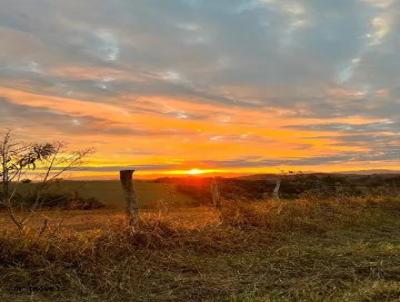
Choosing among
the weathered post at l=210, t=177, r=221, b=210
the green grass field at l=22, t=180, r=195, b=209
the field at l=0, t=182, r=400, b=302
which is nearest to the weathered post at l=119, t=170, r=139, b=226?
the field at l=0, t=182, r=400, b=302

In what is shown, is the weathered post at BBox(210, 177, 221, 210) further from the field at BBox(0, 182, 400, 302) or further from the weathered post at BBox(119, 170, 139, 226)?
the weathered post at BBox(119, 170, 139, 226)

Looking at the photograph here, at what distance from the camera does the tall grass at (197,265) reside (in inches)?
286

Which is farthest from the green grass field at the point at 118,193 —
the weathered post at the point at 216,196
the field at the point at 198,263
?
the field at the point at 198,263

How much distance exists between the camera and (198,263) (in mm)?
9109

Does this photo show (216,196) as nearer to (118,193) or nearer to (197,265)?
(197,265)

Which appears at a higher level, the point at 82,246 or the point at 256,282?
the point at 82,246

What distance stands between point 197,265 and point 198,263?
0.16 metres

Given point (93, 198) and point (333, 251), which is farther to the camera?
point (93, 198)

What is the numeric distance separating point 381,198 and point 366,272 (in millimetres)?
11396

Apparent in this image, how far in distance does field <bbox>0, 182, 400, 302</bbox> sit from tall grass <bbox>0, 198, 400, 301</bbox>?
0.02 metres

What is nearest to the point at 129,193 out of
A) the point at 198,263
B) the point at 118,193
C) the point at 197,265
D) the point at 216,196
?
the point at 198,263

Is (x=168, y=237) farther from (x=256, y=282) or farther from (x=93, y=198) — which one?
(x=93, y=198)

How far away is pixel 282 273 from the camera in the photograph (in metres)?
8.45

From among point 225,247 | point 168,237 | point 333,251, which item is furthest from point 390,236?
point 168,237
